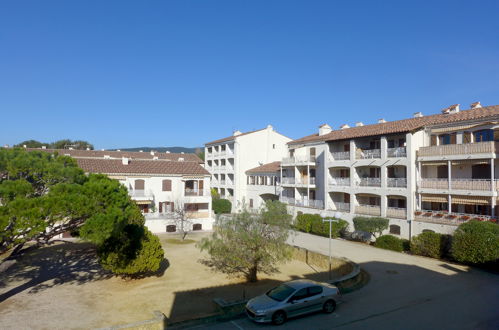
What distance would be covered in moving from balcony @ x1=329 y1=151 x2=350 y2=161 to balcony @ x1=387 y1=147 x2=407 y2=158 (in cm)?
511

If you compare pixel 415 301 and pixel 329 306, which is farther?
pixel 415 301

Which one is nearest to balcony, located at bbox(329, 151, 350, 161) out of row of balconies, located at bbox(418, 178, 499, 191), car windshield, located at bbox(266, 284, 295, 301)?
row of balconies, located at bbox(418, 178, 499, 191)

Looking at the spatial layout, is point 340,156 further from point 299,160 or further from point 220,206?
point 220,206

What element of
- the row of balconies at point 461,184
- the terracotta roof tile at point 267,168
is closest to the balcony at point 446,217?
the row of balconies at point 461,184

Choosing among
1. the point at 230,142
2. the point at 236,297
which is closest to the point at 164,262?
the point at 236,297

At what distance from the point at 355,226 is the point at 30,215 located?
28.0 meters

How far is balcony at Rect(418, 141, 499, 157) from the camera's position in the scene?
2712 cm

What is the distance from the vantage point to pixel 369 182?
3597 centimetres

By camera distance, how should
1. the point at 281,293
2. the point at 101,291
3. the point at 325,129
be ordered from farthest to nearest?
the point at 325,129 → the point at 101,291 → the point at 281,293

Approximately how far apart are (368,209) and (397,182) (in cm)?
425

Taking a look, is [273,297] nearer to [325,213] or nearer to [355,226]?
[355,226]

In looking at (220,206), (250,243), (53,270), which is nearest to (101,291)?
(53,270)

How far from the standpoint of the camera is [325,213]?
40.1 metres

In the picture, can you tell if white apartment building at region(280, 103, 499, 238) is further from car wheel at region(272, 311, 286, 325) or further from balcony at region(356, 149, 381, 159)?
car wheel at region(272, 311, 286, 325)
